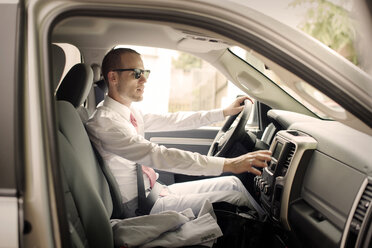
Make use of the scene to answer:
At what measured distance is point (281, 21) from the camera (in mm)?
950

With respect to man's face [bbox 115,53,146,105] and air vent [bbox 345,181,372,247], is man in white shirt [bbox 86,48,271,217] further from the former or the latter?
air vent [bbox 345,181,372,247]

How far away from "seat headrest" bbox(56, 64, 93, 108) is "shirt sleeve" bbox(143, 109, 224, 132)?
2.60ft

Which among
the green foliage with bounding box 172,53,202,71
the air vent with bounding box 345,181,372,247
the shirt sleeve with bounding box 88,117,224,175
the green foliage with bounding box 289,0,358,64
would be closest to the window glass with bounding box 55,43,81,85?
the shirt sleeve with bounding box 88,117,224,175

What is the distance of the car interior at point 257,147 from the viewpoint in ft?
3.64

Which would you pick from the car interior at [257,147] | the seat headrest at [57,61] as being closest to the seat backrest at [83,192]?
the car interior at [257,147]

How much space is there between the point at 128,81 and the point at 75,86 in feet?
1.27

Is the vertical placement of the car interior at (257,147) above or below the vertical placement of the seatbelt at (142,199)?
above

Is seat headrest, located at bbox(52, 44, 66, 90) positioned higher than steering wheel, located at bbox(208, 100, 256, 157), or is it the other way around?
seat headrest, located at bbox(52, 44, 66, 90)

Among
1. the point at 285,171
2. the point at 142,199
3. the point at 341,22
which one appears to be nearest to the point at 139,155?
the point at 142,199

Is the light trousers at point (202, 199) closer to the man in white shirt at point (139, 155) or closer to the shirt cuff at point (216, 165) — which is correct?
the man in white shirt at point (139, 155)

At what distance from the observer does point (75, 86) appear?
1.61 meters

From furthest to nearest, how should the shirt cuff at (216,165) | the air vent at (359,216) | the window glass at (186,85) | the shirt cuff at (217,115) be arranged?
the window glass at (186,85), the shirt cuff at (217,115), the shirt cuff at (216,165), the air vent at (359,216)

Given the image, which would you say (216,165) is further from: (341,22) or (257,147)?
(341,22)

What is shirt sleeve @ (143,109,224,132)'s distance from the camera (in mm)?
2391
